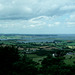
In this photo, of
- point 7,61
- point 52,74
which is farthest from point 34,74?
point 7,61

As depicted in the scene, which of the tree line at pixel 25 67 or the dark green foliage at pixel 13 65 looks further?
the dark green foliage at pixel 13 65

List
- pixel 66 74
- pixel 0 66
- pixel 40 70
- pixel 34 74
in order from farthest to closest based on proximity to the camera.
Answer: pixel 0 66
pixel 40 70
pixel 34 74
pixel 66 74

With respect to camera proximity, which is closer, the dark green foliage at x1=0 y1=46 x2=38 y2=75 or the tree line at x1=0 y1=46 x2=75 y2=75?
the tree line at x1=0 y1=46 x2=75 y2=75

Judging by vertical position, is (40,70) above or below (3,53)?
below

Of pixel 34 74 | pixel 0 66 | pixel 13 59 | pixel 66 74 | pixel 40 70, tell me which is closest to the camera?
pixel 66 74

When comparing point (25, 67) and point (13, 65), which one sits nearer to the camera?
point (25, 67)

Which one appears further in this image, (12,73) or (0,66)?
(0,66)

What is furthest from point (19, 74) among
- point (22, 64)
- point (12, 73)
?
point (22, 64)

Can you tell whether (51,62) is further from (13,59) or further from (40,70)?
(13,59)

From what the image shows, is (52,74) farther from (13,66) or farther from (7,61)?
(7,61)
